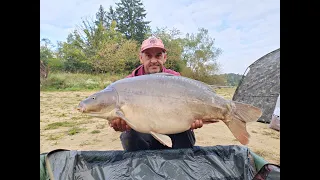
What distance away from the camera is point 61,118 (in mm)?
4887

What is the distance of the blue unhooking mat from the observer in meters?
1.10

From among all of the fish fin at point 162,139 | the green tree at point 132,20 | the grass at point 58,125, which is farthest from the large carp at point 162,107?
the green tree at point 132,20

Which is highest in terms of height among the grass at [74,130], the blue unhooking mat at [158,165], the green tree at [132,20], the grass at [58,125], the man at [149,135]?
the green tree at [132,20]

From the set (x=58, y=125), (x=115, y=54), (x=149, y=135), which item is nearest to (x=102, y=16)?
(x=115, y=54)

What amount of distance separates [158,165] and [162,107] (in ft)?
0.92

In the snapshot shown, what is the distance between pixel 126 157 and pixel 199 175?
1.19 feet

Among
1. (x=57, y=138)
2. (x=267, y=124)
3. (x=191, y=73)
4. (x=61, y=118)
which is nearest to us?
(x=57, y=138)

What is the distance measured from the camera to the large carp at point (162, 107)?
112 cm

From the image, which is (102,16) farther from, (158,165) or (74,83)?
(158,165)

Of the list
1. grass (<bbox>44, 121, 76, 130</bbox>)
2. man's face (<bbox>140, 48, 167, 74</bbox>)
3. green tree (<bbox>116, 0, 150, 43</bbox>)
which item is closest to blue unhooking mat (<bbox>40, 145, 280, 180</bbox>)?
man's face (<bbox>140, 48, 167, 74</bbox>)

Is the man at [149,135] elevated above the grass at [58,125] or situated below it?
above

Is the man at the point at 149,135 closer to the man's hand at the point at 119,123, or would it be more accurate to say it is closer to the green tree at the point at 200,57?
the man's hand at the point at 119,123
